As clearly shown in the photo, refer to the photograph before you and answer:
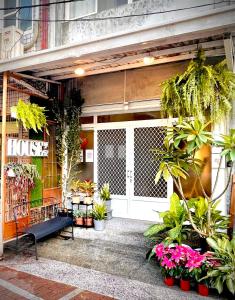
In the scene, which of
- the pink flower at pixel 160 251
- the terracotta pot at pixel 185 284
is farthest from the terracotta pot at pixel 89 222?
the terracotta pot at pixel 185 284

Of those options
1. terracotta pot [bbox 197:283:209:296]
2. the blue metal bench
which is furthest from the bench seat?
terracotta pot [bbox 197:283:209:296]

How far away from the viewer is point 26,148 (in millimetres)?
5691

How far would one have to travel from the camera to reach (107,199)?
6.87 metres

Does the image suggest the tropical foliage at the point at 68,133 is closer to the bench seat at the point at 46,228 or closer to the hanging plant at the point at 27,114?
the hanging plant at the point at 27,114

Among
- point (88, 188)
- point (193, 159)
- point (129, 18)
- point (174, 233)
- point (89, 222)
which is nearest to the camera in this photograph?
point (174, 233)

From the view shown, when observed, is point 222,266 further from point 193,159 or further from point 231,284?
point 193,159

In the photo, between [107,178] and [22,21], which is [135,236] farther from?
[22,21]

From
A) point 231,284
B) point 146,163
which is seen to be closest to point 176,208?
point 231,284

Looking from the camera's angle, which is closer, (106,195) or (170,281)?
(170,281)

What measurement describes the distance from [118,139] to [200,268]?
4370 millimetres

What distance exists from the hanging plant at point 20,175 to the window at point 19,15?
4.64m

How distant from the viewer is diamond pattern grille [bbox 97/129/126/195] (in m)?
7.18

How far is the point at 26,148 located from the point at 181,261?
3.94 m

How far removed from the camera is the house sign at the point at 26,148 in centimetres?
529
